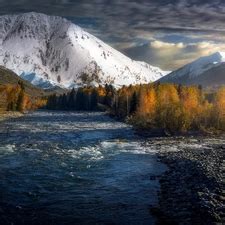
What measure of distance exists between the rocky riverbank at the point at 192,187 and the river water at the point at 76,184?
4.24 feet

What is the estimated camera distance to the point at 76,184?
138 ft

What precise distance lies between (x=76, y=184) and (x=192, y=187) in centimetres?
1099

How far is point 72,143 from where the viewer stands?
76.1 m

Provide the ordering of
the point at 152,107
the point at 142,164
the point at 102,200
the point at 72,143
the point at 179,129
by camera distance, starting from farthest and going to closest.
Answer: the point at 152,107, the point at 179,129, the point at 72,143, the point at 142,164, the point at 102,200

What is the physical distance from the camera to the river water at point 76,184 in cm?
3186

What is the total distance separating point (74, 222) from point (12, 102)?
558 feet

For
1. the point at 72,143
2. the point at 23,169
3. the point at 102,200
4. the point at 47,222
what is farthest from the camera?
the point at 72,143

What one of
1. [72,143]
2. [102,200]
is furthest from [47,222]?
[72,143]

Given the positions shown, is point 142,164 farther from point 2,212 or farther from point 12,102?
point 12,102

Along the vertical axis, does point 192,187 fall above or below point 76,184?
above

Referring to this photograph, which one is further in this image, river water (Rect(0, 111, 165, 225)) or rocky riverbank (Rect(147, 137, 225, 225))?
river water (Rect(0, 111, 165, 225))

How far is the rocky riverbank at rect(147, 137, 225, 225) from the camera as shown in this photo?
31.0 metres

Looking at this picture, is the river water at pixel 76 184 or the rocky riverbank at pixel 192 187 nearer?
the rocky riverbank at pixel 192 187

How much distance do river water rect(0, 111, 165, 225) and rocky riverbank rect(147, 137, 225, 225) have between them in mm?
1293
